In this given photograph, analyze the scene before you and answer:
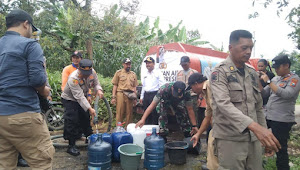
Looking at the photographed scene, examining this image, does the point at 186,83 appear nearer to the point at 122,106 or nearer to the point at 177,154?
the point at 122,106

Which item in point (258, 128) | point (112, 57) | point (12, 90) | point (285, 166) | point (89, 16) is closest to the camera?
point (258, 128)

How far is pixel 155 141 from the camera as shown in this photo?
395cm

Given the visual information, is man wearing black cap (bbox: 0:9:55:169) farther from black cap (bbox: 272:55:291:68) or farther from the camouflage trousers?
black cap (bbox: 272:55:291:68)

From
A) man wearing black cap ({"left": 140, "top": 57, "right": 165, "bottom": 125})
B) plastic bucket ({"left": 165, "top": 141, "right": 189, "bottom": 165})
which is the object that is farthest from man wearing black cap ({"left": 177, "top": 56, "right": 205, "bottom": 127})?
plastic bucket ({"left": 165, "top": 141, "right": 189, "bottom": 165})

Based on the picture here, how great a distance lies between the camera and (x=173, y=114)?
16.0ft

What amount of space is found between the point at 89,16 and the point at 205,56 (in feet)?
15.4

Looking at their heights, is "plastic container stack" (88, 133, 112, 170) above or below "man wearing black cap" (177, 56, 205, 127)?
below

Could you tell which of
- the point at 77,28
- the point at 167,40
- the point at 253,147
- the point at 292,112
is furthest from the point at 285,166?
the point at 167,40

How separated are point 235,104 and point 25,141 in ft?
6.81

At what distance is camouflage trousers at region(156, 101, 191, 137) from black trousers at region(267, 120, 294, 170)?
5.38 feet

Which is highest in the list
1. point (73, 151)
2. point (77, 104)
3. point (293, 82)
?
point (293, 82)

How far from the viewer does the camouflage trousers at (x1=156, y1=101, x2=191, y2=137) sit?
4.74m

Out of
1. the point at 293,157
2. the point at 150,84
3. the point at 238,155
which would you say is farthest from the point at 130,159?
the point at 293,157

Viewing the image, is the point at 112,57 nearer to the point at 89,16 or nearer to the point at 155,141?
Answer: the point at 89,16
